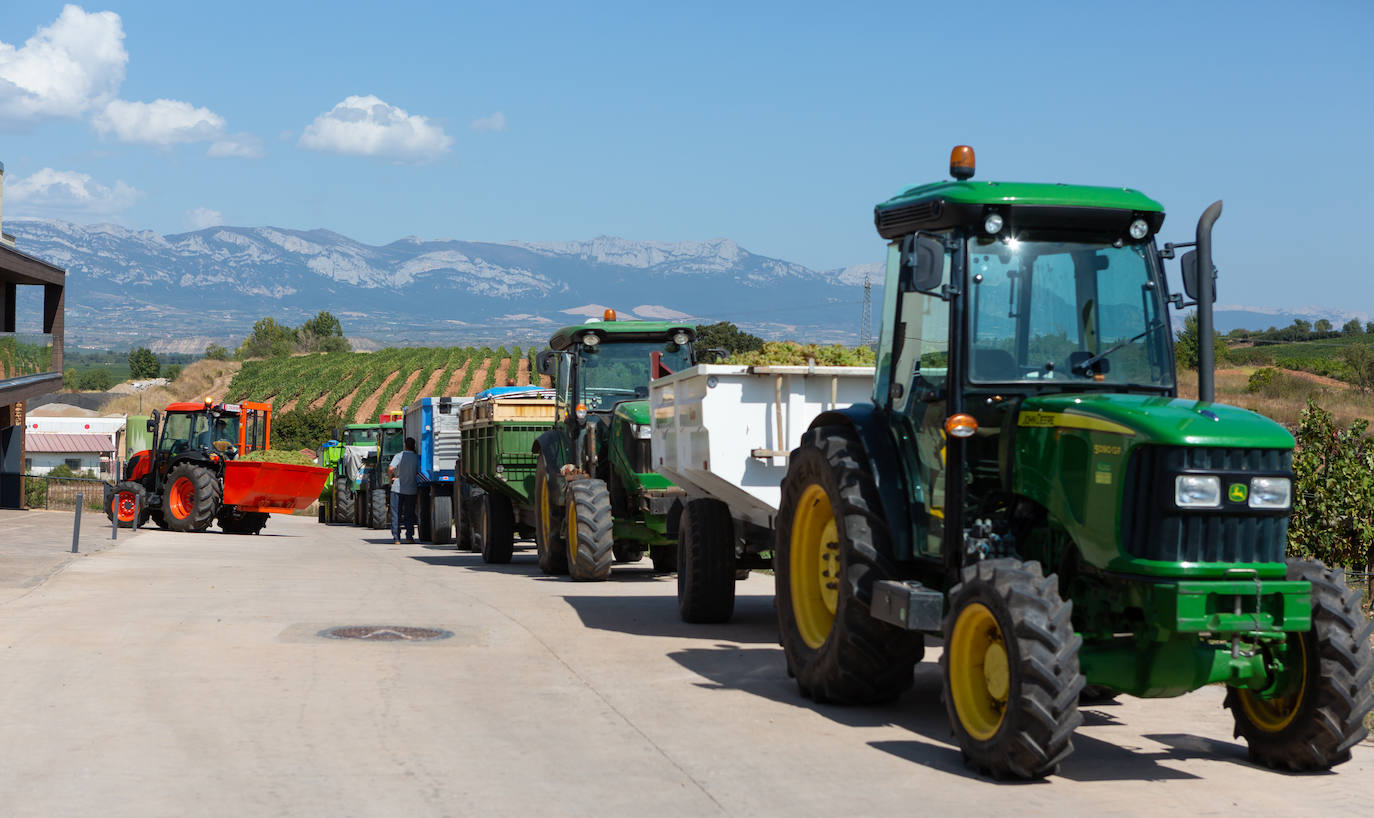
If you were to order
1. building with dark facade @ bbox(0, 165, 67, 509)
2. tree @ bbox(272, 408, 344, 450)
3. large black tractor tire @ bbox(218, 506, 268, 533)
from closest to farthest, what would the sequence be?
large black tractor tire @ bbox(218, 506, 268, 533), building with dark facade @ bbox(0, 165, 67, 509), tree @ bbox(272, 408, 344, 450)

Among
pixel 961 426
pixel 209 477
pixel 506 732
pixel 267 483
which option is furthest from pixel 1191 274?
pixel 209 477

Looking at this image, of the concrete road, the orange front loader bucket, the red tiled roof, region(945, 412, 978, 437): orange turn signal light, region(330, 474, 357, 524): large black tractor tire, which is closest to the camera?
the concrete road

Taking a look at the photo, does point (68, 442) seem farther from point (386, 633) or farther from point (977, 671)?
point (977, 671)

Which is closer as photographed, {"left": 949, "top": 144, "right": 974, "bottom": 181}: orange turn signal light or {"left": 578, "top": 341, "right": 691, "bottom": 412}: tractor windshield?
{"left": 949, "top": 144, "right": 974, "bottom": 181}: orange turn signal light

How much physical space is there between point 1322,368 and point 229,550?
48.5 meters

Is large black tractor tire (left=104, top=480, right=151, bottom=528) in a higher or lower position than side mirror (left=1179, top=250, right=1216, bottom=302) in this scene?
lower

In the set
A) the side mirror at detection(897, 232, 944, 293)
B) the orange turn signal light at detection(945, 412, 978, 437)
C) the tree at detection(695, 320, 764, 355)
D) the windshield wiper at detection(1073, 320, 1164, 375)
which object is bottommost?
the orange turn signal light at detection(945, 412, 978, 437)

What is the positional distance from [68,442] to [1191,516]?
10622 cm

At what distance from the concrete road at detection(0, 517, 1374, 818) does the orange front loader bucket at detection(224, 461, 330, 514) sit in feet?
48.6

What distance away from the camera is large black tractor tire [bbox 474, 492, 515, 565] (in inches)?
834

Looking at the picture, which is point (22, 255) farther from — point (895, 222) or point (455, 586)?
point (895, 222)

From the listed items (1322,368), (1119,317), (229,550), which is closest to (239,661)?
(1119,317)

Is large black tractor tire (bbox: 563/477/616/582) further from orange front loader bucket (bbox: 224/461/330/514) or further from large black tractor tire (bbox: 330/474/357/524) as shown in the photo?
large black tractor tire (bbox: 330/474/357/524)

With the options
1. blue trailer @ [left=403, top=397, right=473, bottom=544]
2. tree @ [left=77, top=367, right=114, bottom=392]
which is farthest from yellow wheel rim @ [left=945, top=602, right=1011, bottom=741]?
tree @ [left=77, top=367, right=114, bottom=392]
